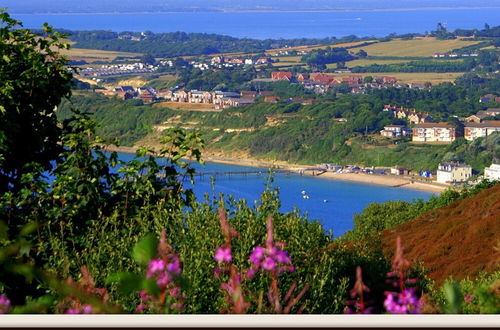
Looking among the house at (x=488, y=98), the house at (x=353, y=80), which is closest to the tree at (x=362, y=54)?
the house at (x=353, y=80)

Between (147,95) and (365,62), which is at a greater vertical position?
(365,62)

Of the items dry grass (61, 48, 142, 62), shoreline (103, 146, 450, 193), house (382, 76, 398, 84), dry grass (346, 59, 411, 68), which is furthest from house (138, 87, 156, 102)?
dry grass (346, 59, 411, 68)

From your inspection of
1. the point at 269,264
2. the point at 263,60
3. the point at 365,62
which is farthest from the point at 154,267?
the point at 263,60

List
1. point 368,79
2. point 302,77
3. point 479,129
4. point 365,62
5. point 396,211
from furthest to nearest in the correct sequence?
point 365,62
point 302,77
point 368,79
point 479,129
point 396,211

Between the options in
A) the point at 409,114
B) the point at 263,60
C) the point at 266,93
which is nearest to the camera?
the point at 409,114

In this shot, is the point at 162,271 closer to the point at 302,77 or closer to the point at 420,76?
the point at 302,77

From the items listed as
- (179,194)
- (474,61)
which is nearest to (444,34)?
(474,61)

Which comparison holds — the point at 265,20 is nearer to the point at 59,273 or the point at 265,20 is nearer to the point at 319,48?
the point at 319,48
